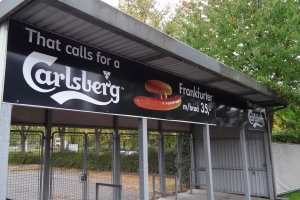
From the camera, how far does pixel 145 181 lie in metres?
4.47

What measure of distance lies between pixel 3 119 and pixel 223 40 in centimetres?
882

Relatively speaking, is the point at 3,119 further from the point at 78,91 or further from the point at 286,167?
the point at 286,167

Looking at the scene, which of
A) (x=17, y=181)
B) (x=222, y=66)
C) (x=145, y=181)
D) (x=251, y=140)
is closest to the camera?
(x=145, y=181)

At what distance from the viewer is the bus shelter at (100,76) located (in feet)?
10.0

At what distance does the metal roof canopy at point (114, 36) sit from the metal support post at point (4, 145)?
103cm

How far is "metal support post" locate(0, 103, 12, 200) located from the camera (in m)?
2.80

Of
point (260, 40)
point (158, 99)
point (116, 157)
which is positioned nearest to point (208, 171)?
point (158, 99)

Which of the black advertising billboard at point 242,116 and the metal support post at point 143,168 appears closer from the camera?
the metal support post at point 143,168

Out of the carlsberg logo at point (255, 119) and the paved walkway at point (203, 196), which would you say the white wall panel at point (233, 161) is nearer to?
the paved walkway at point (203, 196)

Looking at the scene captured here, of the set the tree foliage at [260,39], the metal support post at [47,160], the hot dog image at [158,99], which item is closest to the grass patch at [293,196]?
the tree foliage at [260,39]

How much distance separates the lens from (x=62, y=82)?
349 cm

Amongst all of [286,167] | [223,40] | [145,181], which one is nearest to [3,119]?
[145,181]

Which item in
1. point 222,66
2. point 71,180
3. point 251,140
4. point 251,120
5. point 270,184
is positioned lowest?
point 270,184

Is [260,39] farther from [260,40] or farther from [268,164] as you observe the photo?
[268,164]
